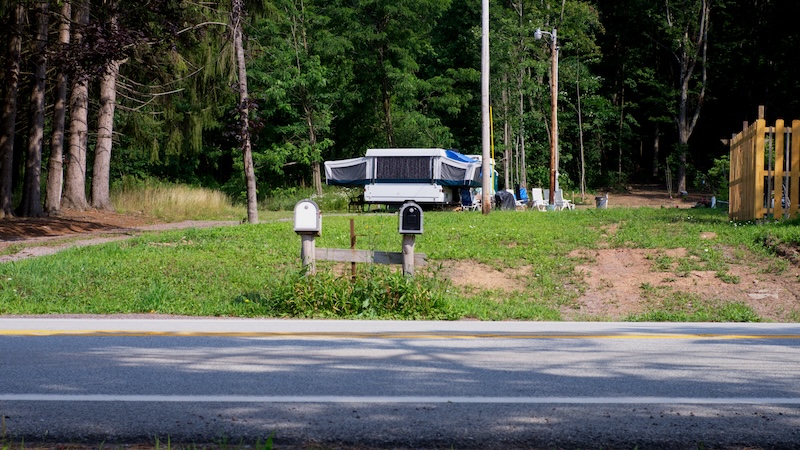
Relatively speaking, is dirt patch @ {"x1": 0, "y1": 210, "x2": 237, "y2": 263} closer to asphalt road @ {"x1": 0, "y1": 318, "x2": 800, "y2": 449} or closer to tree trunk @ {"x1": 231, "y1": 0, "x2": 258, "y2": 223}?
tree trunk @ {"x1": 231, "y1": 0, "x2": 258, "y2": 223}

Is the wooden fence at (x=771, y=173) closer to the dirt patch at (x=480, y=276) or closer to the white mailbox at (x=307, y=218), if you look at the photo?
the dirt patch at (x=480, y=276)

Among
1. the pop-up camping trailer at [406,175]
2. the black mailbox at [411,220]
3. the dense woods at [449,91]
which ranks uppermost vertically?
Answer: the dense woods at [449,91]

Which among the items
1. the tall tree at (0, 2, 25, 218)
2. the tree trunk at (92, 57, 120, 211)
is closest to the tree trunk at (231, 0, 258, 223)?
the tall tree at (0, 2, 25, 218)

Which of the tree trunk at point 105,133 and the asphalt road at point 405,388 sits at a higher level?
the tree trunk at point 105,133

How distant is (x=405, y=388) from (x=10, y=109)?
25.0m

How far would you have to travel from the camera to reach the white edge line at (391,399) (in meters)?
5.66

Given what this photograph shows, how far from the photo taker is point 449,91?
52.3 m

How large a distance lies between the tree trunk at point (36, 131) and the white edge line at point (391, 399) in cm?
2248

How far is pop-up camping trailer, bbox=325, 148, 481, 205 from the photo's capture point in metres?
31.9

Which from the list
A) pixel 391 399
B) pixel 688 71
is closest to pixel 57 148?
pixel 391 399

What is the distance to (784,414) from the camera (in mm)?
5391

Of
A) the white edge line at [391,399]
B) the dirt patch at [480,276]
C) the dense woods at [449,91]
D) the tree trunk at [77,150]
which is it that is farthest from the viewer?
the dense woods at [449,91]

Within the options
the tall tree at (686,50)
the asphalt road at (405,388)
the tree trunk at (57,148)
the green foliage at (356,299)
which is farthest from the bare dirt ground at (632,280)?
the tall tree at (686,50)

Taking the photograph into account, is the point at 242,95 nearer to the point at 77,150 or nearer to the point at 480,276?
the point at 77,150
